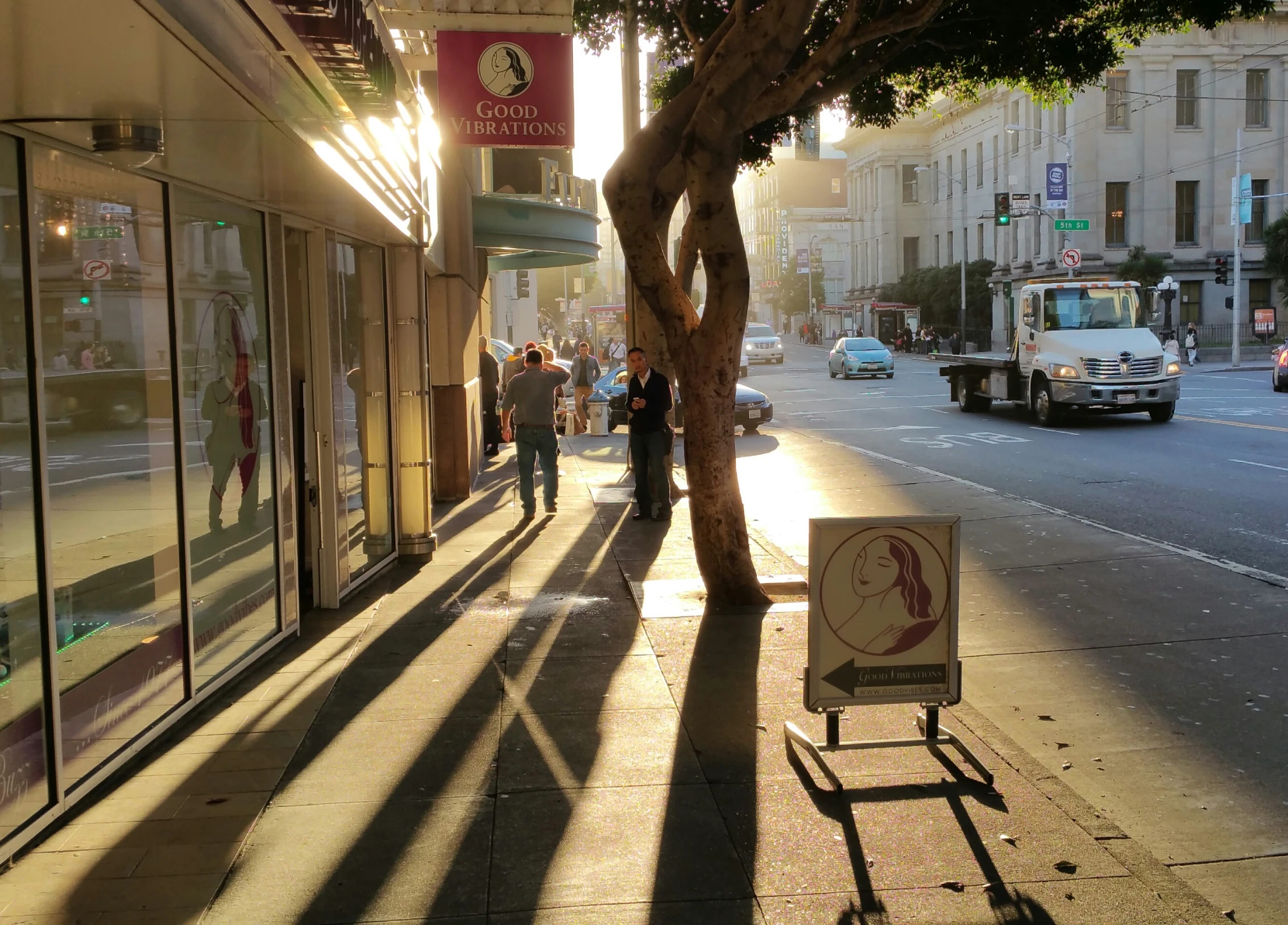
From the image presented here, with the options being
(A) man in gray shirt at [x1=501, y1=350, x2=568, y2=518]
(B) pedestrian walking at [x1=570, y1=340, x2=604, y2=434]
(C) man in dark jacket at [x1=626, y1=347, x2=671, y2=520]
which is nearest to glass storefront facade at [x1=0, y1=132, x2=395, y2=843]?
(A) man in gray shirt at [x1=501, y1=350, x2=568, y2=518]

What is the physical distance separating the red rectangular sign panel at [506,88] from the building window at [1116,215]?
197 feet

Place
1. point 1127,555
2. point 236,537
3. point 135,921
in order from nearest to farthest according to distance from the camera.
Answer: point 135,921, point 236,537, point 1127,555

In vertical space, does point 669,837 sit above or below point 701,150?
below

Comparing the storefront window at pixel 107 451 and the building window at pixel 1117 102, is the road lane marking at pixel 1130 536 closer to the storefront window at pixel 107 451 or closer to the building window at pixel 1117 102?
the storefront window at pixel 107 451

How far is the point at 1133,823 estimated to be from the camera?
17.4 ft

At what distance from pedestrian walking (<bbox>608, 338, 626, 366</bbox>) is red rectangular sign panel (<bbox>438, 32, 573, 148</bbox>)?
41.2m

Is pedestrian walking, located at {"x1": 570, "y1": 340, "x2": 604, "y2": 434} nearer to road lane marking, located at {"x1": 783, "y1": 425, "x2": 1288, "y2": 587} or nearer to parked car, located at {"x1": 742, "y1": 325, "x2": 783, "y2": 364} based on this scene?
road lane marking, located at {"x1": 783, "y1": 425, "x2": 1288, "y2": 587}

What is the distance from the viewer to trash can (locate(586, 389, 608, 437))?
87.3ft

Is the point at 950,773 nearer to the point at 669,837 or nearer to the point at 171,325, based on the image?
the point at 669,837

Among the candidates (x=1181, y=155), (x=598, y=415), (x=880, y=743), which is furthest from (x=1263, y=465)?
(x=1181, y=155)

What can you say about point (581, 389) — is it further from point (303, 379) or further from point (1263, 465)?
point (303, 379)

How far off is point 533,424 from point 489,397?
8111 millimetres

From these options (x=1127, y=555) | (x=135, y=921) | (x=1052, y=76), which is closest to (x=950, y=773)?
(x=135, y=921)

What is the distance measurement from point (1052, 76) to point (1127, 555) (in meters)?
5.34
